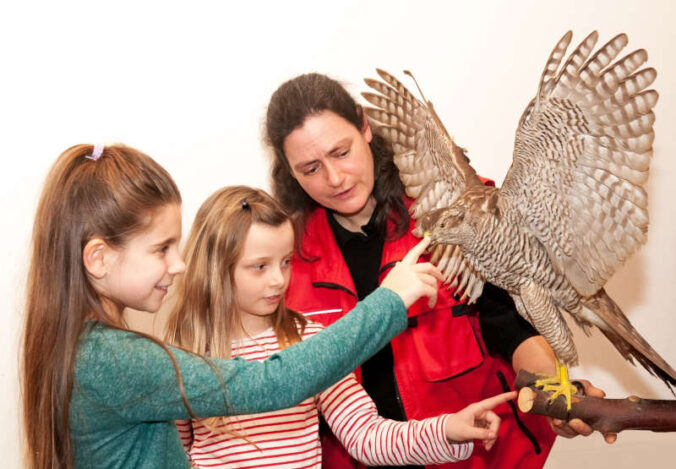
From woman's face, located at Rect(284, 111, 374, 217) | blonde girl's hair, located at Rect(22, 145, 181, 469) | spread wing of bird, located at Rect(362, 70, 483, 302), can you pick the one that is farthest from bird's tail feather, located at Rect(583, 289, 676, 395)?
blonde girl's hair, located at Rect(22, 145, 181, 469)

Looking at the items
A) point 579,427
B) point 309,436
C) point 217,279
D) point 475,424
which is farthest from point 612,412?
Answer: point 217,279

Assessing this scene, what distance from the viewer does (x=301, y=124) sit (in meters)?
1.55

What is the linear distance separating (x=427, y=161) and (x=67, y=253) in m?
0.77

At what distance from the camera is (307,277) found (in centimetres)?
168

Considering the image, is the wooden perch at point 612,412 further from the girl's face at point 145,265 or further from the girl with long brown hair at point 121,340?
the girl's face at point 145,265

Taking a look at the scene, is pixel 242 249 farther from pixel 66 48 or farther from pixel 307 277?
pixel 66 48

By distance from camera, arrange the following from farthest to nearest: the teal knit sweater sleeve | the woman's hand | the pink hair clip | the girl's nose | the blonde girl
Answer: the girl's nose < the blonde girl < the woman's hand < the pink hair clip < the teal knit sweater sleeve

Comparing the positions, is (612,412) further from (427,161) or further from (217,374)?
(217,374)

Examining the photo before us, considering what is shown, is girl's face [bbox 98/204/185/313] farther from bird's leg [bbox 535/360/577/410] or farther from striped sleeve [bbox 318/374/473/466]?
bird's leg [bbox 535/360/577/410]

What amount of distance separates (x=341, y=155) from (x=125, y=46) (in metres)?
0.82

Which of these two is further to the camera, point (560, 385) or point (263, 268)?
point (263, 268)

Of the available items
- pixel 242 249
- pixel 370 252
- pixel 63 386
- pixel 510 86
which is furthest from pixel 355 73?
pixel 63 386

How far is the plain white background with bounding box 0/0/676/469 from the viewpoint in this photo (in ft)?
6.20

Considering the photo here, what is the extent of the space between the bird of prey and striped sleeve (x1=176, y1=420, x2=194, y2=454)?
699mm
